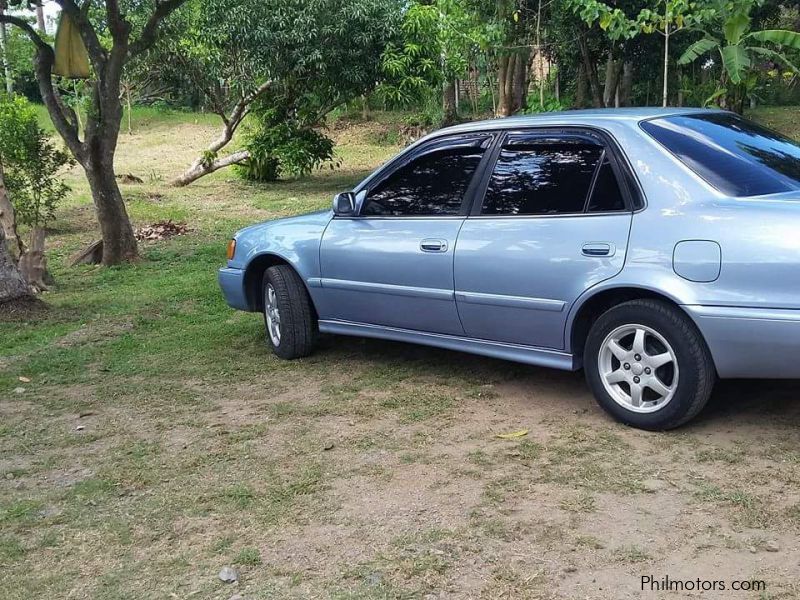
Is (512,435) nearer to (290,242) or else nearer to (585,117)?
(585,117)

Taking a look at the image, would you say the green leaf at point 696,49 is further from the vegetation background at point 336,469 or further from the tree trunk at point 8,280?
the tree trunk at point 8,280

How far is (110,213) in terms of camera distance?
416 inches

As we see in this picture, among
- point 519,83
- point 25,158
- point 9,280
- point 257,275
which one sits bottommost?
point 9,280

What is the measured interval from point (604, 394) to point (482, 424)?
661 mm

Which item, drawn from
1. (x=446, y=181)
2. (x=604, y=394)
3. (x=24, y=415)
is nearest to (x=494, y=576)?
(x=604, y=394)

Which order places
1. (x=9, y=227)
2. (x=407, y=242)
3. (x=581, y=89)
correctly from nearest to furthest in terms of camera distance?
(x=407, y=242), (x=9, y=227), (x=581, y=89)

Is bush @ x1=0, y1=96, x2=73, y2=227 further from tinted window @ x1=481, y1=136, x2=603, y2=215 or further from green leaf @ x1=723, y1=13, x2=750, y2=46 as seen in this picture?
tinted window @ x1=481, y1=136, x2=603, y2=215

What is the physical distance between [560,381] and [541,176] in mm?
1287

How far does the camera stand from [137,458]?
443 cm

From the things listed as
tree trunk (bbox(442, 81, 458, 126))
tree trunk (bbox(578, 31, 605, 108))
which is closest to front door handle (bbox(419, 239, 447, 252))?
tree trunk (bbox(578, 31, 605, 108))

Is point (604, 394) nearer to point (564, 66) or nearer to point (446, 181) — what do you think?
point (446, 181)

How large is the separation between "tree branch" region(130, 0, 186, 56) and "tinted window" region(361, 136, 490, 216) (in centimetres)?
550

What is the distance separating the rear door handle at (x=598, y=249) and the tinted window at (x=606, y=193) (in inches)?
7.7

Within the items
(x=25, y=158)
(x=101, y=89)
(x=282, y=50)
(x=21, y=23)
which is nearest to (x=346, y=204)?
(x=101, y=89)
